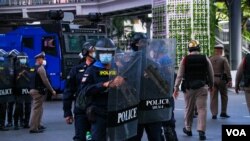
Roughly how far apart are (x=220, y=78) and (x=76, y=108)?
25.0ft

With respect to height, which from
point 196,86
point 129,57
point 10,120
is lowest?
point 10,120

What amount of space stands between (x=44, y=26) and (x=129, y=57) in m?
17.5

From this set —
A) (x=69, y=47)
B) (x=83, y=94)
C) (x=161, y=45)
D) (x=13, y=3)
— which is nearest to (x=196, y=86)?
(x=161, y=45)

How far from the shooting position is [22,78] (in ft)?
47.5

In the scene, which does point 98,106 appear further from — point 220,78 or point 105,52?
point 220,78

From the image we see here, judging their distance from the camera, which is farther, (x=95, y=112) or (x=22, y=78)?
(x=22, y=78)

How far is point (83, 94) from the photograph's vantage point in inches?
286

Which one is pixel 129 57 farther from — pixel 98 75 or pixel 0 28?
pixel 0 28

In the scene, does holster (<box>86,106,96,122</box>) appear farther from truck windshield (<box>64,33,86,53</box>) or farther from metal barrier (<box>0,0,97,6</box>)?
metal barrier (<box>0,0,97,6</box>)

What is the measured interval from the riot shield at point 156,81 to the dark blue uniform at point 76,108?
857 millimetres

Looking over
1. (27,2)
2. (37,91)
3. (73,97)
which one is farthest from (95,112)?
(27,2)

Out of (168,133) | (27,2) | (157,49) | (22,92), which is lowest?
(168,133)

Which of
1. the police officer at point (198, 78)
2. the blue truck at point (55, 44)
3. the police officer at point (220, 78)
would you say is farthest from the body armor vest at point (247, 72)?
the blue truck at point (55, 44)

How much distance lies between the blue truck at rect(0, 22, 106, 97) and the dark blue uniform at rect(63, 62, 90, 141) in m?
14.2
